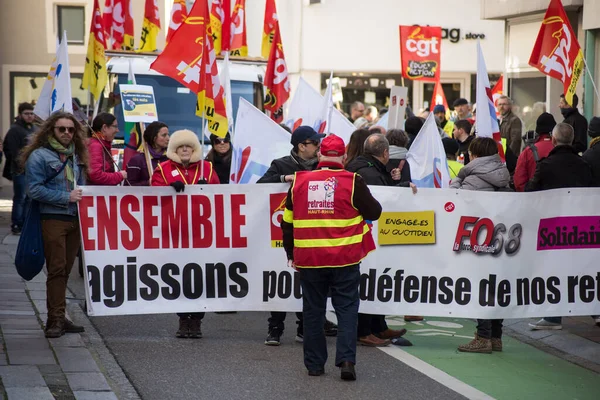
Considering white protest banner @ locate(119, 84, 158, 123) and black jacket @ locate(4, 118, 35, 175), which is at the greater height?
white protest banner @ locate(119, 84, 158, 123)

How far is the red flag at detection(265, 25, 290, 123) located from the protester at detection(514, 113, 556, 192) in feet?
16.1

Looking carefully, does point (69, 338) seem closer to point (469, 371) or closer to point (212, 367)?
point (212, 367)

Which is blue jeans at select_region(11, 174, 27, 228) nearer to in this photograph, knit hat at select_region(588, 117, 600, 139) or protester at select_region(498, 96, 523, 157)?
protester at select_region(498, 96, 523, 157)

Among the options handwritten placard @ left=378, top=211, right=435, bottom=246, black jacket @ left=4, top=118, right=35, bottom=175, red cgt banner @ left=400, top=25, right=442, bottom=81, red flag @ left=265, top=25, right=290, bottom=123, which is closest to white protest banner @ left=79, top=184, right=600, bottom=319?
handwritten placard @ left=378, top=211, right=435, bottom=246

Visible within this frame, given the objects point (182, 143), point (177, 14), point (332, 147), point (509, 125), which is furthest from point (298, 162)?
point (177, 14)

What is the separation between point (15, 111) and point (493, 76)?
1448 centimetres

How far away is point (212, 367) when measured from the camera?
827cm

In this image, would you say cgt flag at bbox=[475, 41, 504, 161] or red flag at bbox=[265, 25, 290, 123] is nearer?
cgt flag at bbox=[475, 41, 504, 161]

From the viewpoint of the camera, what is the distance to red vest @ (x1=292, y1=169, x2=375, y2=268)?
25.8 feet

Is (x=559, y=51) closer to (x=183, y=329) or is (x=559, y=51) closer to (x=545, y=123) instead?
(x=545, y=123)

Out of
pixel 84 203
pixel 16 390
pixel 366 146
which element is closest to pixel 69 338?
pixel 84 203

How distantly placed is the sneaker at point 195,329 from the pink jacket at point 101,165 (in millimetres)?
1647

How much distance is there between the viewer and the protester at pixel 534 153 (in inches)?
433

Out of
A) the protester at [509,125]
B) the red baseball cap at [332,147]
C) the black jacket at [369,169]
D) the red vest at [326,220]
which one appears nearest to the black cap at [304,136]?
the black jacket at [369,169]
